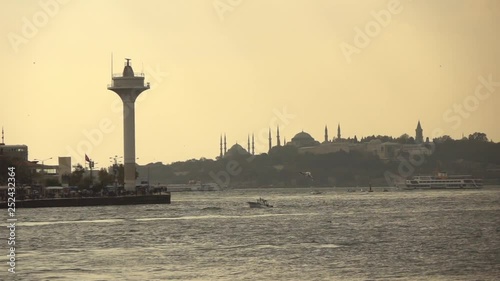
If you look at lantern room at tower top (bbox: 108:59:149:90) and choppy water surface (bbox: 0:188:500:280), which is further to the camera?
lantern room at tower top (bbox: 108:59:149:90)

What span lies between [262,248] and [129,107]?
102m

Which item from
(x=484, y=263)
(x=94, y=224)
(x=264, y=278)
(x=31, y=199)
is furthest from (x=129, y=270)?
(x=31, y=199)

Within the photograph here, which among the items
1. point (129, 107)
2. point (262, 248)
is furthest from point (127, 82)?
point (262, 248)

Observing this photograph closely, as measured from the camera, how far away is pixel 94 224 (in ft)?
322

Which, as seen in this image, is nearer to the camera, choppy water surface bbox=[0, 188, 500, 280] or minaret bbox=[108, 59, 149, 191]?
choppy water surface bbox=[0, 188, 500, 280]

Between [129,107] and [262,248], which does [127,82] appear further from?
[262,248]

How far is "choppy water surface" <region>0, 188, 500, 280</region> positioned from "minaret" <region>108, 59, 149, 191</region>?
6000 cm

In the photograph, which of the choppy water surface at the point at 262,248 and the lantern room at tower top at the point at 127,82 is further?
the lantern room at tower top at the point at 127,82

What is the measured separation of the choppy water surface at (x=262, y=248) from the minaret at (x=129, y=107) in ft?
197

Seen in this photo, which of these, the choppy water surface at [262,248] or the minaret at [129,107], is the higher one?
the minaret at [129,107]

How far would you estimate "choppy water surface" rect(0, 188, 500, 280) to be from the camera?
56.1m

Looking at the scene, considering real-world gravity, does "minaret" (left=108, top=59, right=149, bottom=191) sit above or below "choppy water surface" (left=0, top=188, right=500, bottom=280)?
above

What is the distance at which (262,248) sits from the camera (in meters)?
69.6

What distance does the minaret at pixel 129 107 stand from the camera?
167m
